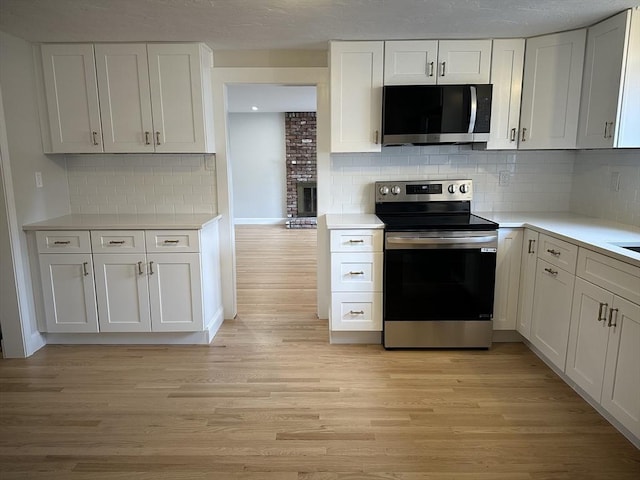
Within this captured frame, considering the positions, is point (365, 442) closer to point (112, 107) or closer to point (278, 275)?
point (112, 107)

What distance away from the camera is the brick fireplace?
8758 mm

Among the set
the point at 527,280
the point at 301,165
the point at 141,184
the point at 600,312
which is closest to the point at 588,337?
the point at 600,312

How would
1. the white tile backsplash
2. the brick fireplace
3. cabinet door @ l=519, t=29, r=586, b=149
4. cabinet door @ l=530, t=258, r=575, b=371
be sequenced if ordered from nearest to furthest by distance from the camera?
1. cabinet door @ l=530, t=258, r=575, b=371
2. cabinet door @ l=519, t=29, r=586, b=149
3. the white tile backsplash
4. the brick fireplace

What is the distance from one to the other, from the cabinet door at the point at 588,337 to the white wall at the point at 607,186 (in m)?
0.90

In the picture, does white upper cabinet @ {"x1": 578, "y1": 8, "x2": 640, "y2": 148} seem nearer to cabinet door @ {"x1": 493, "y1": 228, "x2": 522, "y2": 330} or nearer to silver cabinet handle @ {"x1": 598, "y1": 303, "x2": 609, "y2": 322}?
cabinet door @ {"x1": 493, "y1": 228, "x2": 522, "y2": 330}

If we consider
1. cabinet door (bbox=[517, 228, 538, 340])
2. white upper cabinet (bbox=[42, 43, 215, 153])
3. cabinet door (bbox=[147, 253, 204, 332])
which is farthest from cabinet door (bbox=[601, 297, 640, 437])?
white upper cabinet (bbox=[42, 43, 215, 153])

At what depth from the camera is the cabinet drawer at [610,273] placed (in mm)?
1902

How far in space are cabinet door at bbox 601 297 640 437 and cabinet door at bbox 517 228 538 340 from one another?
83cm

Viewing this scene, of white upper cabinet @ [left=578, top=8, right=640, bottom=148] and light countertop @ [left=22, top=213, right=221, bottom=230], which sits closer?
white upper cabinet @ [left=578, top=8, right=640, bottom=148]

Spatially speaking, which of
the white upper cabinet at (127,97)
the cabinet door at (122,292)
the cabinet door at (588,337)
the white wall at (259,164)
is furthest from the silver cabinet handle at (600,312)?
the white wall at (259,164)

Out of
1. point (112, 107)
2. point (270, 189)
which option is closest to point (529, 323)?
point (112, 107)

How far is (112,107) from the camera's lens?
10.1ft

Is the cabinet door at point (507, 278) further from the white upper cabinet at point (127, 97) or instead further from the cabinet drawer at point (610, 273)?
the white upper cabinet at point (127, 97)

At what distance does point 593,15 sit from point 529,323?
201 cm
